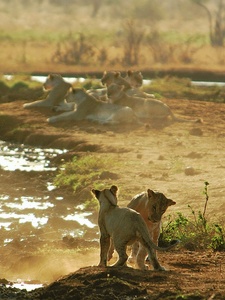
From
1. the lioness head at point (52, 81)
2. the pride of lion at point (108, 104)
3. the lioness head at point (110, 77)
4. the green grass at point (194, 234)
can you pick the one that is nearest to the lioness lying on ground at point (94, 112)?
the pride of lion at point (108, 104)

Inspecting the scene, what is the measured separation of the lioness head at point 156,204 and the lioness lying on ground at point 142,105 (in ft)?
33.5

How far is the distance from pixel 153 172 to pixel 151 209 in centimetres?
541

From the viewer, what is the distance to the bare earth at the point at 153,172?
6.73m

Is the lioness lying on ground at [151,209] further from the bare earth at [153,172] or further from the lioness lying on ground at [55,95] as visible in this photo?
the lioness lying on ground at [55,95]

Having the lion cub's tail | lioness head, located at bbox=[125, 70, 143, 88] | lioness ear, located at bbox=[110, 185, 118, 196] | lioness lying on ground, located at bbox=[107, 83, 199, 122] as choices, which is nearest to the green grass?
lioness ear, located at bbox=[110, 185, 118, 196]

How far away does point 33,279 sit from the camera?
8445 mm

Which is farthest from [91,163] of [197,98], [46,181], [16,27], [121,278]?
[16,27]

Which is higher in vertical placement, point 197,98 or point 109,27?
point 197,98

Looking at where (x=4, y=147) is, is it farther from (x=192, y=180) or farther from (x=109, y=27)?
(x=109, y=27)

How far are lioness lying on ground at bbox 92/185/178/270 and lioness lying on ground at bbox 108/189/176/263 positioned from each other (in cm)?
24

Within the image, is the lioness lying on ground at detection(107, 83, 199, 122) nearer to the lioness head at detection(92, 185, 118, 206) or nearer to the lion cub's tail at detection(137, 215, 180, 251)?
the lioness head at detection(92, 185, 118, 206)

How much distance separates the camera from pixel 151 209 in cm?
743

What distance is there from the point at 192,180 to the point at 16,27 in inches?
1283

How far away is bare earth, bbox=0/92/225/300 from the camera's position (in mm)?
6730
